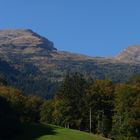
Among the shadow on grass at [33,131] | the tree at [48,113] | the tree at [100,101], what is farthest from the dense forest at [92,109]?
the tree at [48,113]

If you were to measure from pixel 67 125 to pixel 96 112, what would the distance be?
563 inches

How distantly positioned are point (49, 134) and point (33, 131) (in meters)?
5.44

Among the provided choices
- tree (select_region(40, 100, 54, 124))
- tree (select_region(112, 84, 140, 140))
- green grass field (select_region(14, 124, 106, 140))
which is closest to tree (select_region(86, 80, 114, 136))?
tree (select_region(112, 84, 140, 140))

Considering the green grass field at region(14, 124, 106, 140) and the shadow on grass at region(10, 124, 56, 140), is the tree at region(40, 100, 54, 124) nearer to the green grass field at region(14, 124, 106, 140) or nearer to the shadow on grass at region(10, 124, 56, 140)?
the shadow on grass at region(10, 124, 56, 140)

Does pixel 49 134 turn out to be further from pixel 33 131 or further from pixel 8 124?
pixel 8 124

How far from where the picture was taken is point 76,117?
134 m

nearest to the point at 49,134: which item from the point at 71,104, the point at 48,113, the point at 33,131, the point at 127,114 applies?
the point at 33,131

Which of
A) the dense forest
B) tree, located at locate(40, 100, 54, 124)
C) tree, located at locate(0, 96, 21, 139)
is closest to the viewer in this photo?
tree, located at locate(0, 96, 21, 139)

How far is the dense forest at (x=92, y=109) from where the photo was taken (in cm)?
10994

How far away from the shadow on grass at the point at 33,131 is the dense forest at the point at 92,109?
4.95 ft

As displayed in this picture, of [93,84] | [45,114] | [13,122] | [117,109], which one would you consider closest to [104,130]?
[117,109]

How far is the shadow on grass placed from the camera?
4018 inches

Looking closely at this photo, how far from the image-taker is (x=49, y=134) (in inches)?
4139

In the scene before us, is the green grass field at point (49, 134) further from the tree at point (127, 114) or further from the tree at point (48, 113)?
the tree at point (48, 113)
